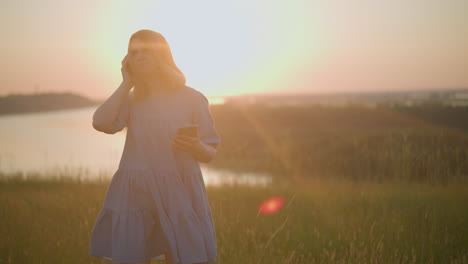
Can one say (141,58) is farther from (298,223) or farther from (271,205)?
(271,205)

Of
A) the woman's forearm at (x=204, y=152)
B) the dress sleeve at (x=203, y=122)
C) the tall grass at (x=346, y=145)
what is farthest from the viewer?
the tall grass at (x=346, y=145)

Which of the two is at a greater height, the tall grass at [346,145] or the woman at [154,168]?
the woman at [154,168]

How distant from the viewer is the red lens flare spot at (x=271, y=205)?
21.1 ft

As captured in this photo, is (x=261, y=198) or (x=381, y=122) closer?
(x=261, y=198)

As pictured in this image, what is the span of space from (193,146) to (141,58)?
2.15 ft

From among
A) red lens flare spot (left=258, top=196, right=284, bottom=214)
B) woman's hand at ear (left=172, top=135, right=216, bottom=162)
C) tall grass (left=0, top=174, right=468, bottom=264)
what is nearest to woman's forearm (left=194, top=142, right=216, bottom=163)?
woman's hand at ear (left=172, top=135, right=216, bottom=162)

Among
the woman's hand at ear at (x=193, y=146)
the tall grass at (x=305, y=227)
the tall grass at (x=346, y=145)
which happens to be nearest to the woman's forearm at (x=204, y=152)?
the woman's hand at ear at (x=193, y=146)

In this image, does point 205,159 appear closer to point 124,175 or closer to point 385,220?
point 124,175

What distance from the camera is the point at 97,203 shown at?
253 inches

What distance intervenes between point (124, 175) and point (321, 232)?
10.4 ft

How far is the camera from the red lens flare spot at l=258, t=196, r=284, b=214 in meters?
6.43

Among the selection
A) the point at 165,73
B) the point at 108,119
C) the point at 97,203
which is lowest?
the point at 97,203

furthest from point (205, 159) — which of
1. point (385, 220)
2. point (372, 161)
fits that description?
point (372, 161)

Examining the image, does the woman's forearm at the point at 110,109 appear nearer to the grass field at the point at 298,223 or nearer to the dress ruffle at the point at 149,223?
the dress ruffle at the point at 149,223
